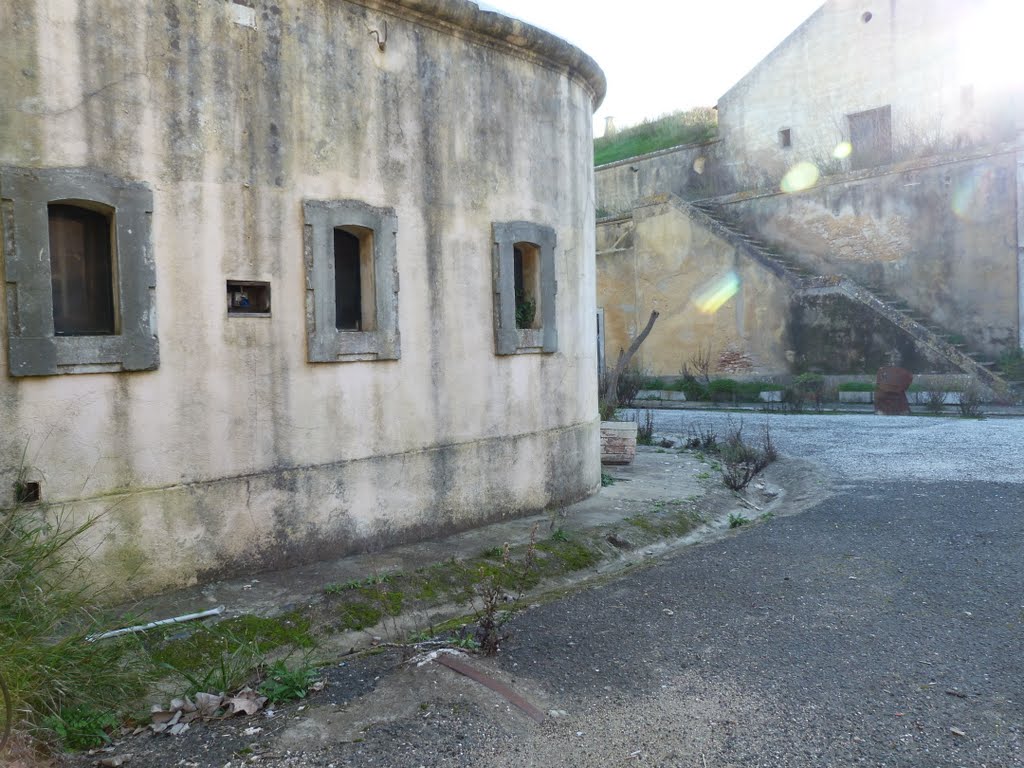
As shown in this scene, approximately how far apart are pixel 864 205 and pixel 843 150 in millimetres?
3171

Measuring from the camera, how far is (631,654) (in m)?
4.73

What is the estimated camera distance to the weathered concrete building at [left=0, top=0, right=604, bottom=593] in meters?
5.00

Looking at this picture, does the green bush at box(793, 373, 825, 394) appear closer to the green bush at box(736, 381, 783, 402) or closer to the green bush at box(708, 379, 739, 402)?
the green bush at box(736, 381, 783, 402)

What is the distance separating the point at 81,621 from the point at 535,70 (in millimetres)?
6074

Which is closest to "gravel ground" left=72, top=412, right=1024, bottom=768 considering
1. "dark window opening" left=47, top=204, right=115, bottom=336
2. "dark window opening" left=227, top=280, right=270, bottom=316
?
"dark window opening" left=227, top=280, right=270, bottom=316

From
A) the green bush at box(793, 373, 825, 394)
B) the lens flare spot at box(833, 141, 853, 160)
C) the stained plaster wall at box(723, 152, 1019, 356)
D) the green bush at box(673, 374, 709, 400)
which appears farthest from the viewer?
the lens flare spot at box(833, 141, 853, 160)

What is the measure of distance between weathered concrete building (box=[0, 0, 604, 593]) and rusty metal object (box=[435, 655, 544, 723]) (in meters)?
1.99

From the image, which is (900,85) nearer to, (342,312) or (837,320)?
(837,320)

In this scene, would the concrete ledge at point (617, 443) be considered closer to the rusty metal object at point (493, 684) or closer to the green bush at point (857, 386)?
the rusty metal object at point (493, 684)

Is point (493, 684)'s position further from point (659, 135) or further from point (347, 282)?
point (659, 135)

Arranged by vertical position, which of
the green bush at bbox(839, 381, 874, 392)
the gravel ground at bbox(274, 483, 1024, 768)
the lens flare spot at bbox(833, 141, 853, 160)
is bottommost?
the gravel ground at bbox(274, 483, 1024, 768)

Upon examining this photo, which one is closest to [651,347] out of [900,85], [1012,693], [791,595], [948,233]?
[948,233]

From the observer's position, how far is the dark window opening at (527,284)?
26.4 ft

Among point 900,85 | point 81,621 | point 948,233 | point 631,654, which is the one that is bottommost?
point 631,654
